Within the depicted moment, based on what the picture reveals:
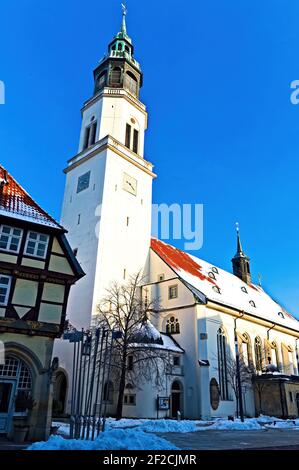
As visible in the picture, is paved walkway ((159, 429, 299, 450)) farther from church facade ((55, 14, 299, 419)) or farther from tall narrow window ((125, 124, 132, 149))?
tall narrow window ((125, 124, 132, 149))

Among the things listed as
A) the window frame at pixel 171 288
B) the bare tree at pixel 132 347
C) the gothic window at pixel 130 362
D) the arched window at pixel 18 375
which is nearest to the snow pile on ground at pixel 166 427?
the bare tree at pixel 132 347

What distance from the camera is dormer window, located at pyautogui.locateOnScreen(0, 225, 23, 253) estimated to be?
52.5 ft

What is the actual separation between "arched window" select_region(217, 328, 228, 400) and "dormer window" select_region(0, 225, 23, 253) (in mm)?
21373

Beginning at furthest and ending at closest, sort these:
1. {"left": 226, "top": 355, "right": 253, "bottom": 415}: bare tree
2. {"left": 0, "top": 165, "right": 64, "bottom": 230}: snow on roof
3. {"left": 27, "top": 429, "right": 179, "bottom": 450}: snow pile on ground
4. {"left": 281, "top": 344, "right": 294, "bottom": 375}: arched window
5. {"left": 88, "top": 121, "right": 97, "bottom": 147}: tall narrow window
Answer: {"left": 281, "top": 344, "right": 294, "bottom": 375}: arched window
{"left": 88, "top": 121, "right": 97, "bottom": 147}: tall narrow window
{"left": 226, "top": 355, "right": 253, "bottom": 415}: bare tree
{"left": 0, "top": 165, "right": 64, "bottom": 230}: snow on roof
{"left": 27, "top": 429, "right": 179, "bottom": 450}: snow pile on ground

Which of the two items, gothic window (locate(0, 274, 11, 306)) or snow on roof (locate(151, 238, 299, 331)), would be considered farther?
snow on roof (locate(151, 238, 299, 331))

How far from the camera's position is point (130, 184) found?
34.8 meters

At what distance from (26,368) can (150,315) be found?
59.8ft

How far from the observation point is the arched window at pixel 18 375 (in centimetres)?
1469

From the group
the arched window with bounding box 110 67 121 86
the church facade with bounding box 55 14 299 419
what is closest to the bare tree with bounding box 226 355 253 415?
the church facade with bounding box 55 14 299 419

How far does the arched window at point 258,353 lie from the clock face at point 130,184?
19531 mm

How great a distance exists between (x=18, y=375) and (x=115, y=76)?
3293cm

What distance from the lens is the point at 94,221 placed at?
31109mm

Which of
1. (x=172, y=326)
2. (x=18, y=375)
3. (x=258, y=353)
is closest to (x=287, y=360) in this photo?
(x=258, y=353)

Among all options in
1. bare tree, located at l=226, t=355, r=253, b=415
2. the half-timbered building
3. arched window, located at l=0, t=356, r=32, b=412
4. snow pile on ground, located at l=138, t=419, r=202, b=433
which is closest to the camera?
the half-timbered building
